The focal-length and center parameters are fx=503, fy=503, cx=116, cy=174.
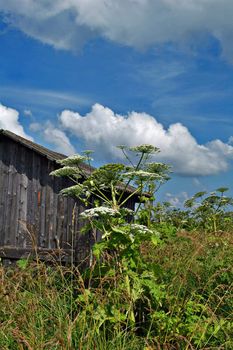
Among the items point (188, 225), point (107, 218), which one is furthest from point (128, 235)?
point (188, 225)

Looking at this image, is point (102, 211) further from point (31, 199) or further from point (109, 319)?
point (31, 199)

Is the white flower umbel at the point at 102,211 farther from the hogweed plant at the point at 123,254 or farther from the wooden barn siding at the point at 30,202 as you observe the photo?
the wooden barn siding at the point at 30,202

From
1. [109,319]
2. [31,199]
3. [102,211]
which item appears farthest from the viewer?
[31,199]

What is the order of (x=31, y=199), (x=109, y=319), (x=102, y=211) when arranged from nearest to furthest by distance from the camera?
1. (x=109, y=319)
2. (x=102, y=211)
3. (x=31, y=199)

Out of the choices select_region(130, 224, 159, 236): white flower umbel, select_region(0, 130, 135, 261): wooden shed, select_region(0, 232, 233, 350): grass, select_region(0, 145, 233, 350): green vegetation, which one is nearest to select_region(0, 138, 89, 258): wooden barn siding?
select_region(0, 130, 135, 261): wooden shed

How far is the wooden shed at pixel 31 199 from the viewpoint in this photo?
12469 millimetres

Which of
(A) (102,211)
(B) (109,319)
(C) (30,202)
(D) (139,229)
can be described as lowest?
(B) (109,319)

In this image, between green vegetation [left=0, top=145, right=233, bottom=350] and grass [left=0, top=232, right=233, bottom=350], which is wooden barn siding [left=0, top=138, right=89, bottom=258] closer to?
green vegetation [left=0, top=145, right=233, bottom=350]

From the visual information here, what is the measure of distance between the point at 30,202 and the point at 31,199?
9cm

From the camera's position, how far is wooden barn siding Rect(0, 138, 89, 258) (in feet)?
41.0

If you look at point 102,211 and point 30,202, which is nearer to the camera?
point 102,211

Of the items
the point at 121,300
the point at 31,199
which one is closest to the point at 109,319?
the point at 121,300

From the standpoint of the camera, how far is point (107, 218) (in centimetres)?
620

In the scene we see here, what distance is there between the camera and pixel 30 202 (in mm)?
13125
